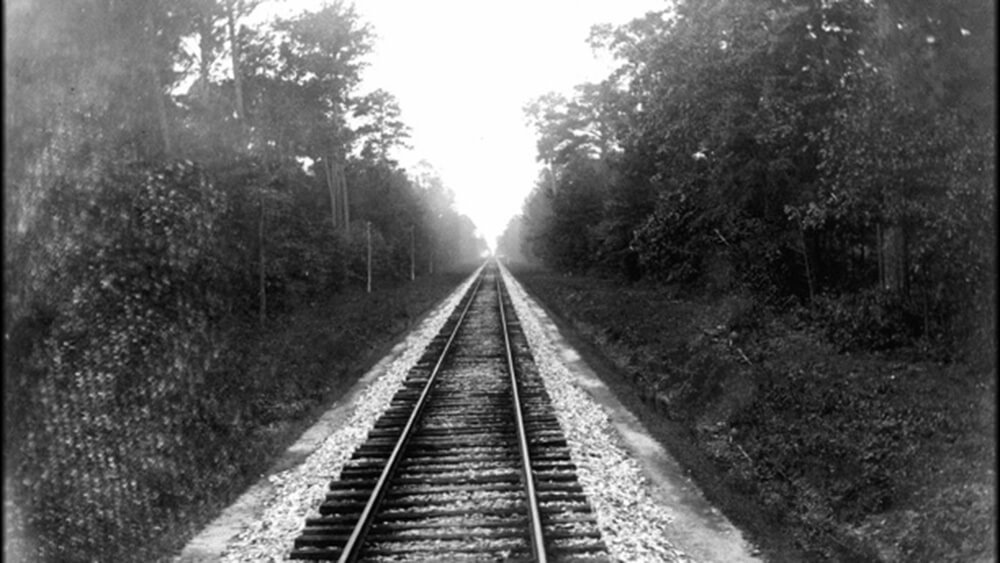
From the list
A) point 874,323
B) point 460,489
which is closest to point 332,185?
point 874,323

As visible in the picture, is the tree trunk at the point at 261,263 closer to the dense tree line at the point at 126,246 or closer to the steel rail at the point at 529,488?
the dense tree line at the point at 126,246

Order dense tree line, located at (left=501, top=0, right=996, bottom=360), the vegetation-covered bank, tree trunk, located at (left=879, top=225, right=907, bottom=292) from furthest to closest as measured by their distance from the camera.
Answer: tree trunk, located at (left=879, top=225, right=907, bottom=292)
dense tree line, located at (left=501, top=0, right=996, bottom=360)
the vegetation-covered bank

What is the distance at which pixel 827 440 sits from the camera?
1007 centimetres

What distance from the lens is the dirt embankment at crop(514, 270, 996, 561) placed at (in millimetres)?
7668

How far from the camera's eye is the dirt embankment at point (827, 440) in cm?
767

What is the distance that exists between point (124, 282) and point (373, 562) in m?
10.2

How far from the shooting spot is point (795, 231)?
20891 millimetres

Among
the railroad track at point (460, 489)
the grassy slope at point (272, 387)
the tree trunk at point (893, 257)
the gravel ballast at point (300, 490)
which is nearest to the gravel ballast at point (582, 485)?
the gravel ballast at point (300, 490)

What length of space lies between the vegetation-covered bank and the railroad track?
5.37 ft

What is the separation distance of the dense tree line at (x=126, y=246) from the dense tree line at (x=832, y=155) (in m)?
10.9

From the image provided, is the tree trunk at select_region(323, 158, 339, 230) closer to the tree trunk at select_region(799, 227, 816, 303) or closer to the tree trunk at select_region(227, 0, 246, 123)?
the tree trunk at select_region(227, 0, 246, 123)

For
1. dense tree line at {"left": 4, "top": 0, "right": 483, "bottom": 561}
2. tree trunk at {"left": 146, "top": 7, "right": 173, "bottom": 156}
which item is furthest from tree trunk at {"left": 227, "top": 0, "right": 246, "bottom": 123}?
tree trunk at {"left": 146, "top": 7, "right": 173, "bottom": 156}

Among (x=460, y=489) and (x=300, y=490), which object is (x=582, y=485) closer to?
(x=460, y=489)

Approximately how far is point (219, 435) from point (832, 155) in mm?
10861
